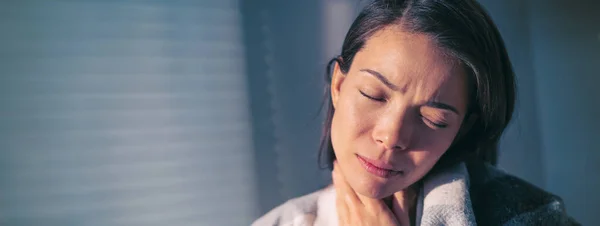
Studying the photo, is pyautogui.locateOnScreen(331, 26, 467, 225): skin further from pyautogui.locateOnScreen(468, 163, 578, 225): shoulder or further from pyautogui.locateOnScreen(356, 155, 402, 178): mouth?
pyautogui.locateOnScreen(468, 163, 578, 225): shoulder

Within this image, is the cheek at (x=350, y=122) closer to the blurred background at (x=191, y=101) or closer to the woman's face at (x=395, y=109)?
the woman's face at (x=395, y=109)

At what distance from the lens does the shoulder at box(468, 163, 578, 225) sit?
0.92 metres

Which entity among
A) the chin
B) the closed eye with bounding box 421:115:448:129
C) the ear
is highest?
the ear

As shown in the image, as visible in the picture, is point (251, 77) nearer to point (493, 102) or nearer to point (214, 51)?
point (214, 51)

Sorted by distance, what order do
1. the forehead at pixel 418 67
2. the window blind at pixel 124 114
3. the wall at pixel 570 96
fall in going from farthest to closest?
the wall at pixel 570 96 < the window blind at pixel 124 114 < the forehead at pixel 418 67

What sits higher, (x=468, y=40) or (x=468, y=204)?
(x=468, y=40)

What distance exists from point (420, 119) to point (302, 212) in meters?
0.34

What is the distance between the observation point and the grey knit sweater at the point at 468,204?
0.89m

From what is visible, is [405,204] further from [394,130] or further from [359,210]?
[394,130]

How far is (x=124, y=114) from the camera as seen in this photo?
996mm

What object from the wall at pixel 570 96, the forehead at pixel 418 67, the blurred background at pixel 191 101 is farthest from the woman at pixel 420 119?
the wall at pixel 570 96

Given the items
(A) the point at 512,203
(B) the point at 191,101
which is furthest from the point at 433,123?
(B) the point at 191,101

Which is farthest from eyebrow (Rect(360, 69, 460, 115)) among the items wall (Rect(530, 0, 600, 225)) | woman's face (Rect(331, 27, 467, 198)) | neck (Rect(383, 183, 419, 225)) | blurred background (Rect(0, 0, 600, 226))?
wall (Rect(530, 0, 600, 225))

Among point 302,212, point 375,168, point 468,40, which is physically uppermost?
point 468,40
